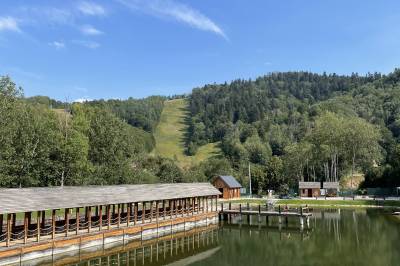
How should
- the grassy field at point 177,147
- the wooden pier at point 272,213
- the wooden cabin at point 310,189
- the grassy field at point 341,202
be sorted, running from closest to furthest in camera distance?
the wooden pier at point 272,213 → the grassy field at point 341,202 → the wooden cabin at point 310,189 → the grassy field at point 177,147

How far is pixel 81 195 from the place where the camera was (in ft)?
119

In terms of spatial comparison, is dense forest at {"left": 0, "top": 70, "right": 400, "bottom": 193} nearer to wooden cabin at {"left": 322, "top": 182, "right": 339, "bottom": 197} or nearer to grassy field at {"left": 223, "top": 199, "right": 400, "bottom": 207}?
wooden cabin at {"left": 322, "top": 182, "right": 339, "bottom": 197}

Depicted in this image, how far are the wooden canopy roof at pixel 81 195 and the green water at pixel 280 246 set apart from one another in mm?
4997

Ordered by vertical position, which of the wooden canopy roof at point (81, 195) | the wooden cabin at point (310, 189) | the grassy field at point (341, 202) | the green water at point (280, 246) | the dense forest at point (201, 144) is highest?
the dense forest at point (201, 144)

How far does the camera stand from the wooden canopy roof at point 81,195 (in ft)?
98.4

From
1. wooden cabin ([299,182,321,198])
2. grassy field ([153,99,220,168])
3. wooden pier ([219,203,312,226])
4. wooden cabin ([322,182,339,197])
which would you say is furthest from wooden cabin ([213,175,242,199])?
grassy field ([153,99,220,168])

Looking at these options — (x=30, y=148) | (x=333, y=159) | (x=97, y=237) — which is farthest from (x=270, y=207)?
(x=333, y=159)

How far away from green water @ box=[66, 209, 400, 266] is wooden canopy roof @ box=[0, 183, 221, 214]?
500 centimetres

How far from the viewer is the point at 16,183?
5684 cm

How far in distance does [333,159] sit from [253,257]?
68510 mm

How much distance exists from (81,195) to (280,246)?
19.1 meters

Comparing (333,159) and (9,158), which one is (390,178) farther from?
(9,158)

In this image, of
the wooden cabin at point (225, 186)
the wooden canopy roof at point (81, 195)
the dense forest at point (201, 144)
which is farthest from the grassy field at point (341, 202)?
the wooden canopy roof at point (81, 195)

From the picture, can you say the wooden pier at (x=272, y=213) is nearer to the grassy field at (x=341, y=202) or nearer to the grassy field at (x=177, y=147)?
the grassy field at (x=341, y=202)
